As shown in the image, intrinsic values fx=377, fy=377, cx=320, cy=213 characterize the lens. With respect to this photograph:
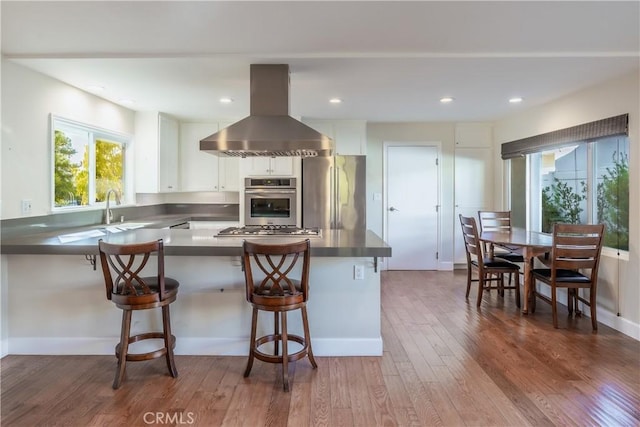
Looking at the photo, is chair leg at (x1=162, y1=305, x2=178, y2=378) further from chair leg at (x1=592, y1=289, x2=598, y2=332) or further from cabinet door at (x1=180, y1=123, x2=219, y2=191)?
chair leg at (x1=592, y1=289, x2=598, y2=332)

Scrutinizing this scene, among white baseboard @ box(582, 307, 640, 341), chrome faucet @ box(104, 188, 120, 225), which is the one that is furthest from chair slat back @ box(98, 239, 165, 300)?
white baseboard @ box(582, 307, 640, 341)

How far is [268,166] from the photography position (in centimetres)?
502

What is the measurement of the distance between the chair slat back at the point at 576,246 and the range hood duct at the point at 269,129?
2.19 m

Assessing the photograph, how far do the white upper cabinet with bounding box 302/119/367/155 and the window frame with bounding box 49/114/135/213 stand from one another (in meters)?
2.43

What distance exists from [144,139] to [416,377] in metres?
4.25

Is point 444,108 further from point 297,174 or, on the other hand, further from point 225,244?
point 225,244

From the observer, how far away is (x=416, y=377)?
248cm

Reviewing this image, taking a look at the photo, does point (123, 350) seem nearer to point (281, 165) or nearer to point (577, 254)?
point (281, 165)

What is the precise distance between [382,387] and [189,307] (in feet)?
4.90

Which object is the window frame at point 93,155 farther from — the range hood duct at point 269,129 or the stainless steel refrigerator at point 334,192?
the stainless steel refrigerator at point 334,192

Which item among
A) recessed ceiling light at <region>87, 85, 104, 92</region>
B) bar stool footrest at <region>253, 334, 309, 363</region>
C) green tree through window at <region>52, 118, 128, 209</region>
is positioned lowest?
bar stool footrest at <region>253, 334, 309, 363</region>

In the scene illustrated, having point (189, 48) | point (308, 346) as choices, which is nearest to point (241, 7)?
point (189, 48)

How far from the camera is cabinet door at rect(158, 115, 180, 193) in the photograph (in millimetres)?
4887

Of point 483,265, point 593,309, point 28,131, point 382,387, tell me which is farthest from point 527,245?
point 28,131
